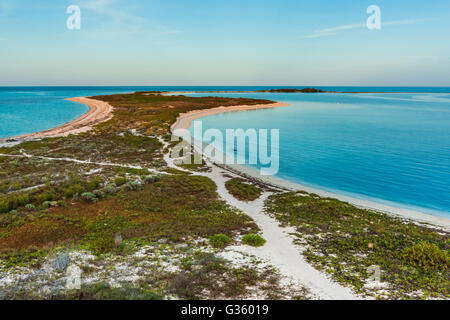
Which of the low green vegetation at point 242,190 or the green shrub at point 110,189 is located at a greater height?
the green shrub at point 110,189

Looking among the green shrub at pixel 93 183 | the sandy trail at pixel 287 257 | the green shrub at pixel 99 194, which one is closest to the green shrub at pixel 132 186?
the green shrub at pixel 99 194

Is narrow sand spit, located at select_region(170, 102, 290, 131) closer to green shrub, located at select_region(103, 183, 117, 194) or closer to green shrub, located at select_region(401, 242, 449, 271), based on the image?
green shrub, located at select_region(103, 183, 117, 194)

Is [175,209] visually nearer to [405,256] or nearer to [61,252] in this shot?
[61,252]

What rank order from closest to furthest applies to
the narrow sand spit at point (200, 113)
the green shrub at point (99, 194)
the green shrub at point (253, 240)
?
the green shrub at point (253, 240) → the green shrub at point (99, 194) → the narrow sand spit at point (200, 113)

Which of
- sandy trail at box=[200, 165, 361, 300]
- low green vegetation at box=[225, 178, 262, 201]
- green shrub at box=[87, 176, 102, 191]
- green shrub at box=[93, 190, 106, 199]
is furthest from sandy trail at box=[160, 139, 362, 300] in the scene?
green shrub at box=[87, 176, 102, 191]

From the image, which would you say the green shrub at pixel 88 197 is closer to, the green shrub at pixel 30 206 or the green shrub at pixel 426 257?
the green shrub at pixel 30 206
